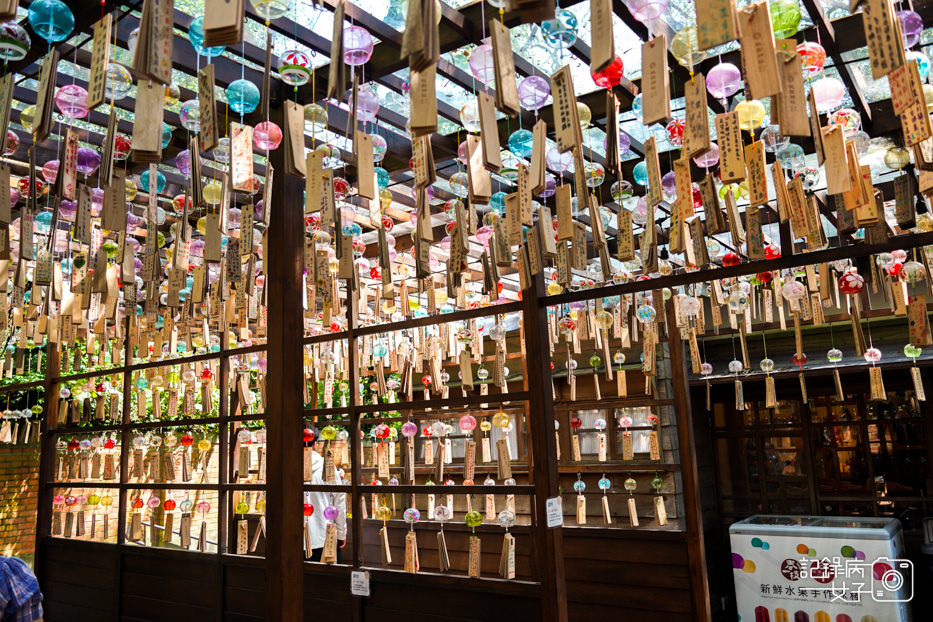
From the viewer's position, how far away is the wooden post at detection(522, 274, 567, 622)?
2.52 metres

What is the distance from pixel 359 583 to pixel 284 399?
34.5 inches

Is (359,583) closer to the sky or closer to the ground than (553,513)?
closer to the ground

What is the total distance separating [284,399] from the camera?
287 centimetres

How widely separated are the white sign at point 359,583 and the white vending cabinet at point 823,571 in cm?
308

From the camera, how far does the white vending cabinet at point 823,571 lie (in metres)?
4.44

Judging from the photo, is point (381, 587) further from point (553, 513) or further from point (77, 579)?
point (77, 579)

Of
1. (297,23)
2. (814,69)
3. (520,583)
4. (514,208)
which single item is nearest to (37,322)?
(297,23)

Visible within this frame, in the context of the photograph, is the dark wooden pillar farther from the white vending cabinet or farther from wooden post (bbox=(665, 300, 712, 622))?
the white vending cabinet

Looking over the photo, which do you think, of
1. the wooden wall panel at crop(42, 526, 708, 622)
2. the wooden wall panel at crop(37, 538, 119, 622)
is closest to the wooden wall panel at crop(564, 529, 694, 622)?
the wooden wall panel at crop(42, 526, 708, 622)

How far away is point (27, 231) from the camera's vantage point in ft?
6.91

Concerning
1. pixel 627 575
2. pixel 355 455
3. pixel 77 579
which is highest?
pixel 355 455

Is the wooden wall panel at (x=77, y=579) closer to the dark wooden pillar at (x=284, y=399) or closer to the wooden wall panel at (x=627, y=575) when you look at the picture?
the dark wooden pillar at (x=284, y=399)

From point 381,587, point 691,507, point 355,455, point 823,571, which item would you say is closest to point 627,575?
point 691,507

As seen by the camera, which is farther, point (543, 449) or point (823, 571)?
point (823, 571)
